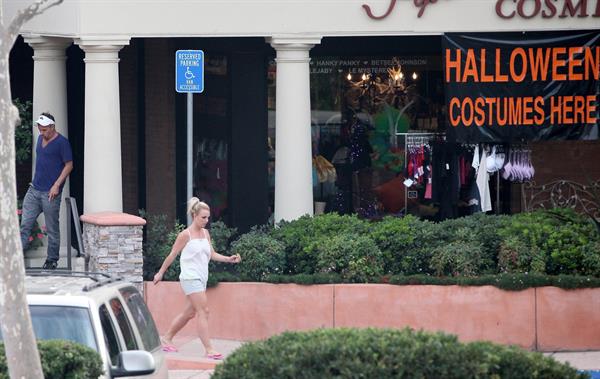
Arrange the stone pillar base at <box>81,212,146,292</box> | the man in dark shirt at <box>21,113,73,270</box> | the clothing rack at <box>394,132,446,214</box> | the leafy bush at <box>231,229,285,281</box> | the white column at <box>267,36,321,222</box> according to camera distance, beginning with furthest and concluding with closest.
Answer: the clothing rack at <box>394,132,446,214</box> → the white column at <box>267,36,321,222</box> → the man in dark shirt at <box>21,113,73,270</box> → the leafy bush at <box>231,229,285,281</box> → the stone pillar base at <box>81,212,146,292</box>

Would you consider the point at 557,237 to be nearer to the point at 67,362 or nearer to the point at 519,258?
the point at 519,258

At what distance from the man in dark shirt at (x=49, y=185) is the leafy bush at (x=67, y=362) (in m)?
7.99

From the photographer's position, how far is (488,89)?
50.7 ft

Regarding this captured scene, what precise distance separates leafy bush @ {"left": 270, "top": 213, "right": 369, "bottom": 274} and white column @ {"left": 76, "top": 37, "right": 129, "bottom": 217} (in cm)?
216

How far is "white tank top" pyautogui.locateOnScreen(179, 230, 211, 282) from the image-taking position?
1234 cm

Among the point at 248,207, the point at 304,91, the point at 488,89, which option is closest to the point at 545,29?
the point at 488,89

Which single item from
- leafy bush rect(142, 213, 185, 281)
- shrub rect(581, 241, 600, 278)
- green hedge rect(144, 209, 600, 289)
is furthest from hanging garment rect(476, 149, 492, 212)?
leafy bush rect(142, 213, 185, 281)

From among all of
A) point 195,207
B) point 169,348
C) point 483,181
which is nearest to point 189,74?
point 195,207

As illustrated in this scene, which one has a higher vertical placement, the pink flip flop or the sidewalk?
the pink flip flop

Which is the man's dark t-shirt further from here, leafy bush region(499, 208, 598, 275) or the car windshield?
the car windshield

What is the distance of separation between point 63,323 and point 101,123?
7719 mm

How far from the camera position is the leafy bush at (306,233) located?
46.4 ft

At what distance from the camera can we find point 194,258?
12.4m

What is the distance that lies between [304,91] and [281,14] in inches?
39.6
